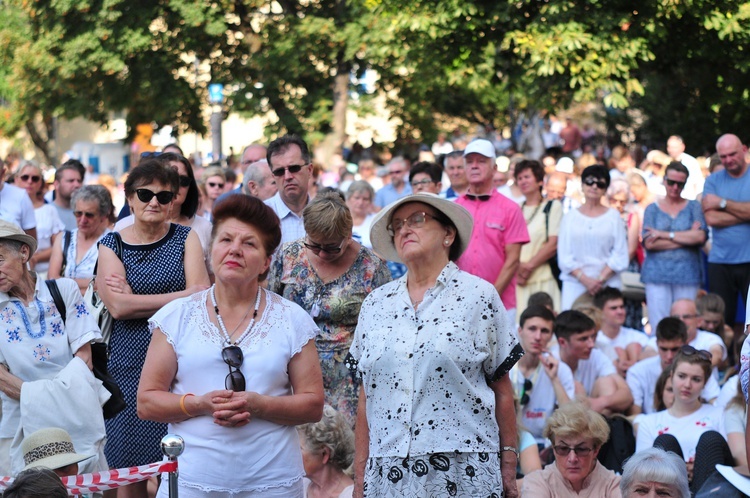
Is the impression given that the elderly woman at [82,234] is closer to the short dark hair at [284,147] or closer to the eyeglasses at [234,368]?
the short dark hair at [284,147]

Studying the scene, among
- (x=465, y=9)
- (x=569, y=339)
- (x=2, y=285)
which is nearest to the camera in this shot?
(x=2, y=285)

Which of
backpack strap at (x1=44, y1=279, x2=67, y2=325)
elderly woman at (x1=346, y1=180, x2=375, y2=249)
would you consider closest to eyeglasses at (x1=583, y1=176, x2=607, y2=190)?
elderly woman at (x1=346, y1=180, x2=375, y2=249)

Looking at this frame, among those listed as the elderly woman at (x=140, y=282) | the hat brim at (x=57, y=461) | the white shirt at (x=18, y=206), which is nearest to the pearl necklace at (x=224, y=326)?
the elderly woman at (x=140, y=282)

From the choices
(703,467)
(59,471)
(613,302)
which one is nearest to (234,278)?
(59,471)

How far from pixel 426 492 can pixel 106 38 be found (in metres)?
24.4

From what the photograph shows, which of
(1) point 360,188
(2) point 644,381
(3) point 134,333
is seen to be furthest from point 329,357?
(1) point 360,188

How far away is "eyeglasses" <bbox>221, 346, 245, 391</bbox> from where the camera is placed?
4793 mm

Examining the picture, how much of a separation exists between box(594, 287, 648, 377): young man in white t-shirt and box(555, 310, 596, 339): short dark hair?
3.57 feet

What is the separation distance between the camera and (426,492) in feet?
15.6

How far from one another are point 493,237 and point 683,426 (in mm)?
1912

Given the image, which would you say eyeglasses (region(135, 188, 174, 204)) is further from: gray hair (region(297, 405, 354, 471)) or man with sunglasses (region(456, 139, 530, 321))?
man with sunglasses (region(456, 139, 530, 321))

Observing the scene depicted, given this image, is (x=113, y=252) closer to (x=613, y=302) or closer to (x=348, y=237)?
(x=348, y=237)

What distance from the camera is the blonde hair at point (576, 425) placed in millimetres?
6699

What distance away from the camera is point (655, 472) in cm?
601
